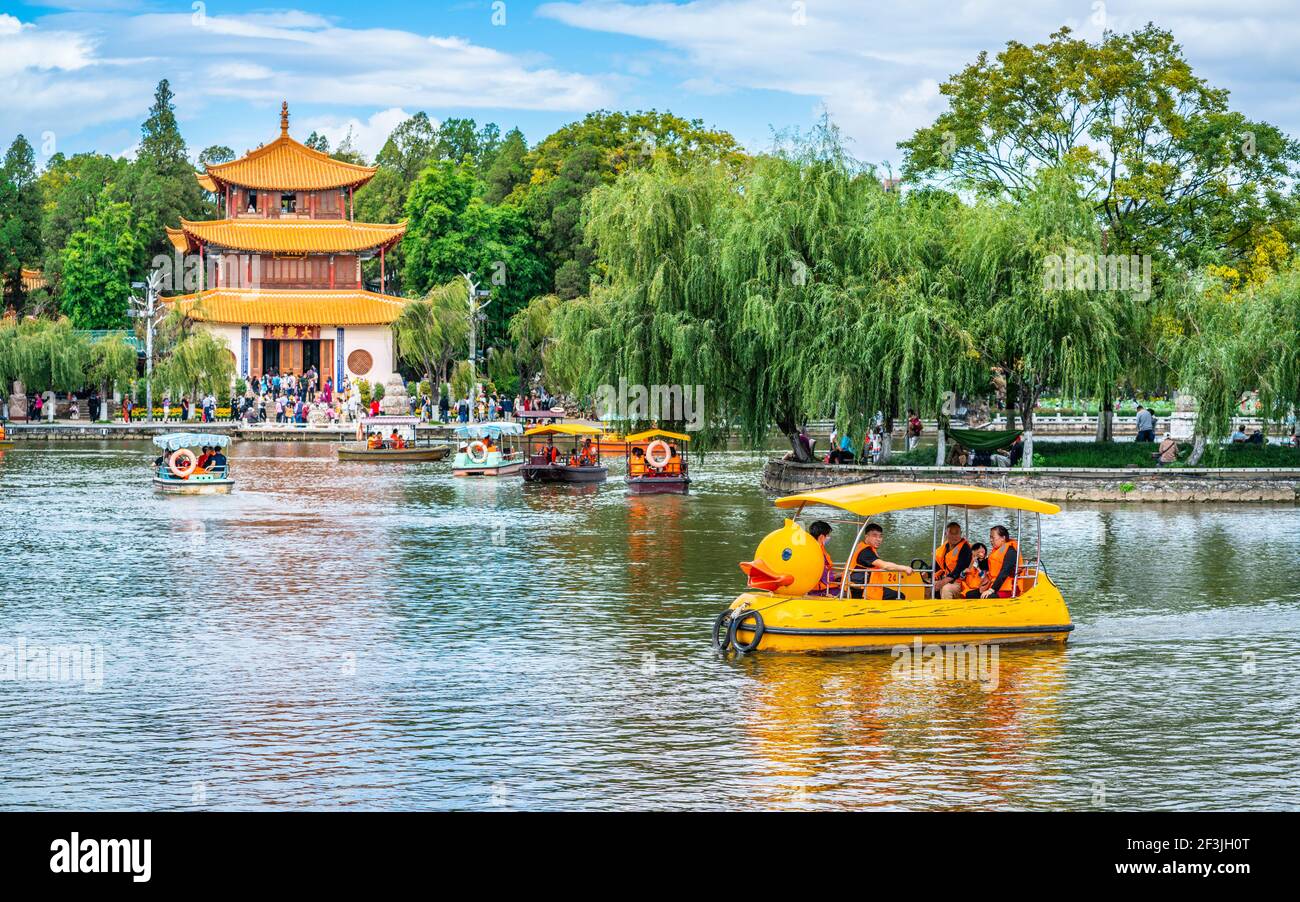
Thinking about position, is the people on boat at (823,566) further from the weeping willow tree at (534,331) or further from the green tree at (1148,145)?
the weeping willow tree at (534,331)

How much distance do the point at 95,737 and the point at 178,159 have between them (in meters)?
94.9

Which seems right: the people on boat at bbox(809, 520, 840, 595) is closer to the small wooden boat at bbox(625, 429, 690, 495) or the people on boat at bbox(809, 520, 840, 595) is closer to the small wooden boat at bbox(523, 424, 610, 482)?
the small wooden boat at bbox(625, 429, 690, 495)

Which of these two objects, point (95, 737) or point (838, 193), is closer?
point (95, 737)

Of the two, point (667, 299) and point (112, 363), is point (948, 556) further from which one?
point (112, 363)

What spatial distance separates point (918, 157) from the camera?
168 ft

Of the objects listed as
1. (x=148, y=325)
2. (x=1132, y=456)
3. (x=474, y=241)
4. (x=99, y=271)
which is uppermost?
(x=474, y=241)

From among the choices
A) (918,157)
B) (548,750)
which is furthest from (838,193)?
(548,750)

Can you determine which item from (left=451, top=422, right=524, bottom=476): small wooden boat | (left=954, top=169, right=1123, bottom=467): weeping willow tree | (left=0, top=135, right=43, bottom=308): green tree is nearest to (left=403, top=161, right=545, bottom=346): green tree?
(left=0, top=135, right=43, bottom=308): green tree

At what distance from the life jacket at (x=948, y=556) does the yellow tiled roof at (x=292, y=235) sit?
226 ft

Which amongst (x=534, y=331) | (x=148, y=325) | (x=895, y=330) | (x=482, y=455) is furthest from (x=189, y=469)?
(x=534, y=331)

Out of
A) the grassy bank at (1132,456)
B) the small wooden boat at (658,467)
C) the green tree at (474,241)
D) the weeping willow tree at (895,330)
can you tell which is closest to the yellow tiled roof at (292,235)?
the green tree at (474,241)

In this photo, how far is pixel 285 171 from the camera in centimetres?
Answer: 8844

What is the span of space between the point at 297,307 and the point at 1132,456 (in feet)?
176
